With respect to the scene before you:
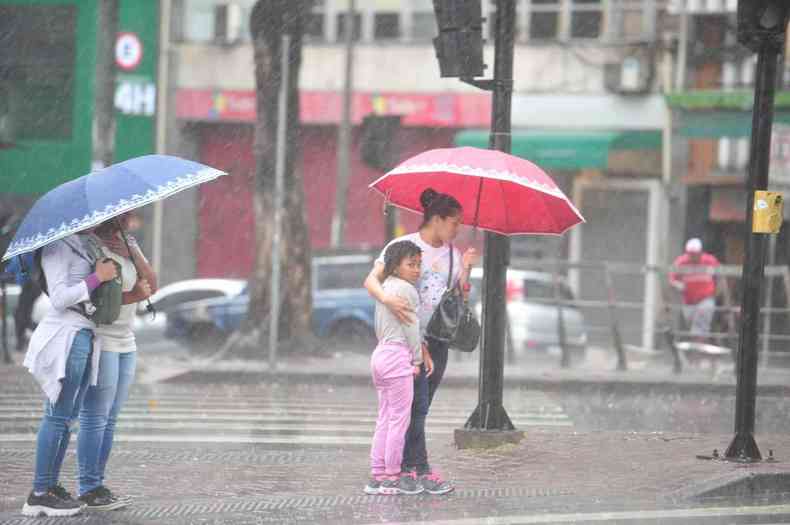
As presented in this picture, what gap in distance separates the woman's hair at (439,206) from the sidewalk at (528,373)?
26.5 ft

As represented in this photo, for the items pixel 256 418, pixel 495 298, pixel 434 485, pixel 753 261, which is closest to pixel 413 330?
pixel 434 485

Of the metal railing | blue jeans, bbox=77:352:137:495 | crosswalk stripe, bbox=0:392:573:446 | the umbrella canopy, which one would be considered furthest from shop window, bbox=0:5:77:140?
the umbrella canopy

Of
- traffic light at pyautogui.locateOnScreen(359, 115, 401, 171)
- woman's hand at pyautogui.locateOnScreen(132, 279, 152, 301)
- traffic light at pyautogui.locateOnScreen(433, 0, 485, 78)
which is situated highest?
traffic light at pyautogui.locateOnScreen(433, 0, 485, 78)

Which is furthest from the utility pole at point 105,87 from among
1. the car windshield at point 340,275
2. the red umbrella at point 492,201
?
the red umbrella at point 492,201

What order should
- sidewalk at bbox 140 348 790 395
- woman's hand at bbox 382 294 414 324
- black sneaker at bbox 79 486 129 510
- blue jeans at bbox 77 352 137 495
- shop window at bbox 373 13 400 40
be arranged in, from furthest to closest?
shop window at bbox 373 13 400 40, sidewalk at bbox 140 348 790 395, woman's hand at bbox 382 294 414 324, black sneaker at bbox 79 486 129 510, blue jeans at bbox 77 352 137 495

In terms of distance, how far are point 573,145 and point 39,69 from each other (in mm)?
13875

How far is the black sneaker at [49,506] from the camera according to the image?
7.64 metres

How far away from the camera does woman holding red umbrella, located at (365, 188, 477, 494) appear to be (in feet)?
28.2

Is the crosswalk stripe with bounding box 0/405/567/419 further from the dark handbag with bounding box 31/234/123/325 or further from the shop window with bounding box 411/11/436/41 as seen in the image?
the shop window with bounding box 411/11/436/41

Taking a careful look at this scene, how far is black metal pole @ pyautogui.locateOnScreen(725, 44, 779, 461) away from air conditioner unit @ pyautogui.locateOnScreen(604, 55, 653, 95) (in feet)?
66.6

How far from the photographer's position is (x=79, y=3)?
115 feet

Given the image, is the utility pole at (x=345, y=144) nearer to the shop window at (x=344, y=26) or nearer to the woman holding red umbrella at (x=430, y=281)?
the shop window at (x=344, y=26)

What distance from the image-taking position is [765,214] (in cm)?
922

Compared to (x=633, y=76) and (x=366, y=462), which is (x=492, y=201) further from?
(x=633, y=76)
